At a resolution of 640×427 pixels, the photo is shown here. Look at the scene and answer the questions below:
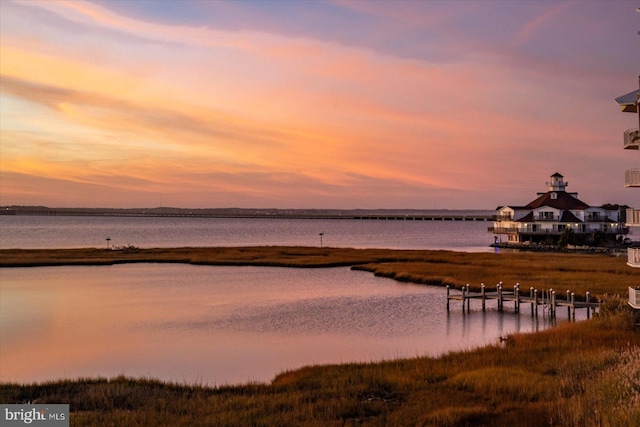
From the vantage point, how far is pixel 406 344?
33188 millimetres

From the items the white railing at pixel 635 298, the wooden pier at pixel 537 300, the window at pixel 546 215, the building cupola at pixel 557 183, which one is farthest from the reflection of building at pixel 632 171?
the building cupola at pixel 557 183

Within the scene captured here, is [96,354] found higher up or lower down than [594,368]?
lower down

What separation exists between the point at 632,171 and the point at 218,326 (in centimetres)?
2491

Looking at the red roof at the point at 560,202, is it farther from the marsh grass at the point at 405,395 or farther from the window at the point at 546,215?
the marsh grass at the point at 405,395

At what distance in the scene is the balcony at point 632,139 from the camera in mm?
30961

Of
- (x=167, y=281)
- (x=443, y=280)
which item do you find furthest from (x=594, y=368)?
(x=167, y=281)

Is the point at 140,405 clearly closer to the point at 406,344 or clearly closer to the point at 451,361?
the point at 451,361

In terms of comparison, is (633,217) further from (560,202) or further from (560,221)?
(560,202)

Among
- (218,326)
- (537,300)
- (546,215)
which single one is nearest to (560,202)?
(546,215)

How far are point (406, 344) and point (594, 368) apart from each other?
13.3 metres

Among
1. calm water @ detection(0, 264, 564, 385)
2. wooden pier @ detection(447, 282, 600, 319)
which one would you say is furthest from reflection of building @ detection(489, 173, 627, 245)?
wooden pier @ detection(447, 282, 600, 319)

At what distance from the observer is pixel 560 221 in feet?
400

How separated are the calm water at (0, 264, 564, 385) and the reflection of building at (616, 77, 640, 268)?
8556 mm

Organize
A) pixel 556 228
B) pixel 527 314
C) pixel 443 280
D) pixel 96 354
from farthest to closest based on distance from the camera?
pixel 556 228 < pixel 443 280 < pixel 527 314 < pixel 96 354
